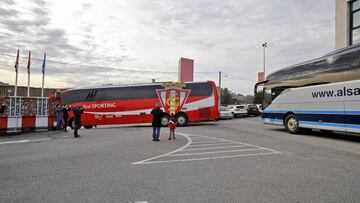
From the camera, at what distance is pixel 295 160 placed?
590 cm

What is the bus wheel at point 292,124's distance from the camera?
11.4 meters

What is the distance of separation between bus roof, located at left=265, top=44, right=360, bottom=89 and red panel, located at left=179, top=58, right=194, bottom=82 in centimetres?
2564

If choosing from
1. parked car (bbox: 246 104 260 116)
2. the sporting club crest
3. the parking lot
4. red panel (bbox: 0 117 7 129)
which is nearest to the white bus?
the parking lot

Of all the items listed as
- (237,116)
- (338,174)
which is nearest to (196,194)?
(338,174)

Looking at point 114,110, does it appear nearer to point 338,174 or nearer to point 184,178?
point 184,178

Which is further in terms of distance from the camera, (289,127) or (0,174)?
(289,127)

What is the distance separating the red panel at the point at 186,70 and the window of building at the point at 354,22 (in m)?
22.9

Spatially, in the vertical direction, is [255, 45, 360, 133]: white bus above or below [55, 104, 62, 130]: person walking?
above

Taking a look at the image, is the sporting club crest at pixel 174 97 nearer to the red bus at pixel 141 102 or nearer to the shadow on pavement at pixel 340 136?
the red bus at pixel 141 102

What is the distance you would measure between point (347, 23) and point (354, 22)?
535mm

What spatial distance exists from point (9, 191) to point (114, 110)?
12831 millimetres

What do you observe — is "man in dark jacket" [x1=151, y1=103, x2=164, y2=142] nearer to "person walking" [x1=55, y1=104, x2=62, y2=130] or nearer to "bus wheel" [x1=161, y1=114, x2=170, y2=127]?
"bus wheel" [x1=161, y1=114, x2=170, y2=127]

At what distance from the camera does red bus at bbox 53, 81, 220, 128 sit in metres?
16.5

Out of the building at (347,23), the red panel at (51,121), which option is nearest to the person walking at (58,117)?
the red panel at (51,121)
